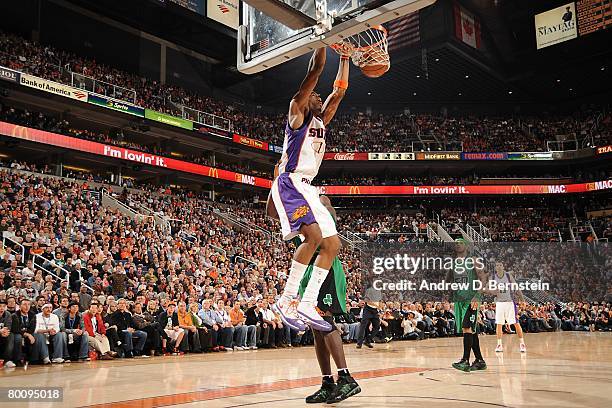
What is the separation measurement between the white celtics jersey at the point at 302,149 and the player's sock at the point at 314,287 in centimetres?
87

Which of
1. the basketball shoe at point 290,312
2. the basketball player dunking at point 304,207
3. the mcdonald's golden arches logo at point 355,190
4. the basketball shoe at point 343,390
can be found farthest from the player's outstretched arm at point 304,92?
the mcdonald's golden arches logo at point 355,190

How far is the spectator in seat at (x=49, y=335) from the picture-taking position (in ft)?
30.6

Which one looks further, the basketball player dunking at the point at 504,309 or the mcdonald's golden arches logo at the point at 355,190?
the mcdonald's golden arches logo at the point at 355,190

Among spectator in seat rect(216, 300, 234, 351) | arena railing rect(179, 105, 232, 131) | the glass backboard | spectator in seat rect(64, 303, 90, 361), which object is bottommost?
spectator in seat rect(216, 300, 234, 351)

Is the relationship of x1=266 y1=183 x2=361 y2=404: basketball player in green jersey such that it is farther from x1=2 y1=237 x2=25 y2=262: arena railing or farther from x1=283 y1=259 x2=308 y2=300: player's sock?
x1=2 y1=237 x2=25 y2=262: arena railing

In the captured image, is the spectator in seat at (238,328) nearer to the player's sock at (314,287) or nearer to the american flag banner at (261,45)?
the american flag banner at (261,45)

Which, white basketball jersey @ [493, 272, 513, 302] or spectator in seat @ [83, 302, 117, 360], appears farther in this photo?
white basketball jersey @ [493, 272, 513, 302]

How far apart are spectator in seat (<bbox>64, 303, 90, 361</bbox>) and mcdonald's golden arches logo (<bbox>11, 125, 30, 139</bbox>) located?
14.3m

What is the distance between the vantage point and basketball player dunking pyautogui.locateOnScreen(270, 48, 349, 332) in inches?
171

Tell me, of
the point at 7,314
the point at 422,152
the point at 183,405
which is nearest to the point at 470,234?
the point at 422,152

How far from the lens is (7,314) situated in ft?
29.6

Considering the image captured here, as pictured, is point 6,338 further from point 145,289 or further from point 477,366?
point 477,366

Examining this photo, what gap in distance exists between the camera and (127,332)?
10.8 metres

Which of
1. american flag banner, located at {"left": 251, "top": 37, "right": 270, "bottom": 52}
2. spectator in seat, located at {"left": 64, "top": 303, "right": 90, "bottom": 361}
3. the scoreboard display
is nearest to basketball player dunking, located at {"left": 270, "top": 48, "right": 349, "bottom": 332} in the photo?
american flag banner, located at {"left": 251, "top": 37, "right": 270, "bottom": 52}
